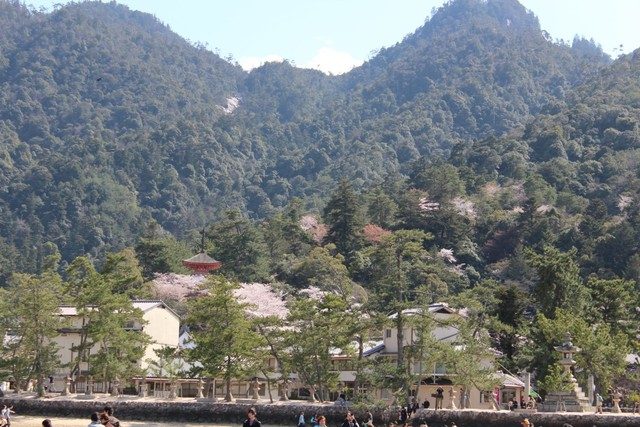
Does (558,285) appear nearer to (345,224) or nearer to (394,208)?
(345,224)

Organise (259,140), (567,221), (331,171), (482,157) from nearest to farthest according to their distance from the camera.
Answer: (567,221)
(482,157)
(331,171)
(259,140)

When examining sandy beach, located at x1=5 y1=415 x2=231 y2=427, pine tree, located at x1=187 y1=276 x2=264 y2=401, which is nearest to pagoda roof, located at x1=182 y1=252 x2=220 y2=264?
pine tree, located at x1=187 y1=276 x2=264 y2=401

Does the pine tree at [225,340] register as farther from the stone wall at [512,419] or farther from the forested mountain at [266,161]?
the forested mountain at [266,161]

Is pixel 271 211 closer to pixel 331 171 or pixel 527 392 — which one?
pixel 331 171

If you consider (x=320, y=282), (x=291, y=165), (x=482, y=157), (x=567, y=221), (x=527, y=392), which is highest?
(x=291, y=165)

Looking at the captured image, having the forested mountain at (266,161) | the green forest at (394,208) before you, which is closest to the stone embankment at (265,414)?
the green forest at (394,208)

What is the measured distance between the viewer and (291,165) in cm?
17162

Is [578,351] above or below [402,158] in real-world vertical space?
below

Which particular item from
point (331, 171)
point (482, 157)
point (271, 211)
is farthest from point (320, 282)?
point (331, 171)

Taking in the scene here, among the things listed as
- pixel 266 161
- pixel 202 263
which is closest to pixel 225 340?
pixel 202 263

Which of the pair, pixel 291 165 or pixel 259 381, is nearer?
pixel 259 381

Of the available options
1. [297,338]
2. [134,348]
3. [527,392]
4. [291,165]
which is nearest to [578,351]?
[527,392]

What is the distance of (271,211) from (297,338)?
107 m

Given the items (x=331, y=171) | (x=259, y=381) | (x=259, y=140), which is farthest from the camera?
(x=259, y=140)
